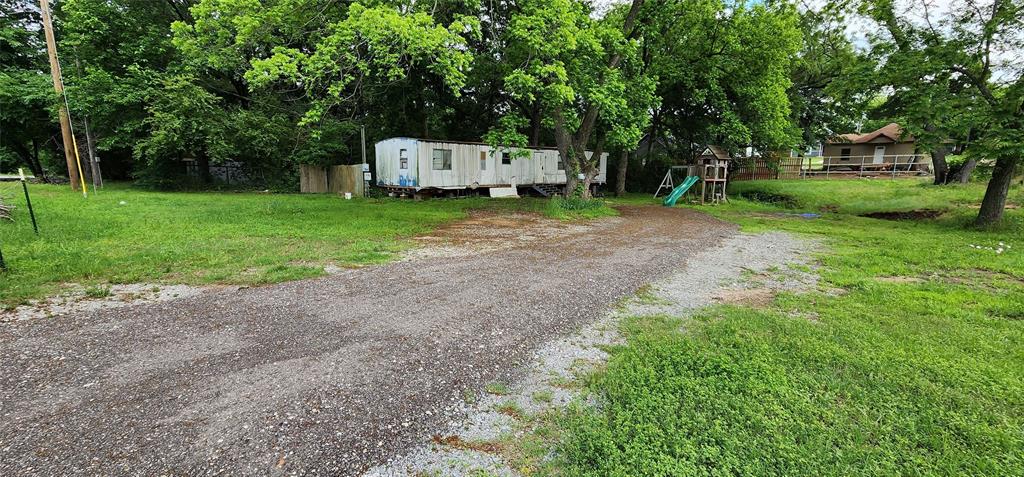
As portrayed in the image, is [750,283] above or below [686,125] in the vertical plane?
below

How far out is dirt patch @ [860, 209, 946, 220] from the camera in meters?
12.7

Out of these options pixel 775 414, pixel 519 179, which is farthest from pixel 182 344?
pixel 519 179

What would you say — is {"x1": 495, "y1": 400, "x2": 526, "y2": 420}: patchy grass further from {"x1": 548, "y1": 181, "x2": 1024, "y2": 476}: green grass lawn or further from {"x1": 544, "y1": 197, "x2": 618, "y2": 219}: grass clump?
{"x1": 544, "y1": 197, "x2": 618, "y2": 219}: grass clump

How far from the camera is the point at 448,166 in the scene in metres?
17.1

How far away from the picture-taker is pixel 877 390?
2764 millimetres

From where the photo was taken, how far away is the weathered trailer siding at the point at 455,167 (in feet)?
53.6

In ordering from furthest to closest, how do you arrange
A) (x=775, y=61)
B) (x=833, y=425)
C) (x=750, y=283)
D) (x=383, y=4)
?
(x=775, y=61)
(x=383, y=4)
(x=750, y=283)
(x=833, y=425)

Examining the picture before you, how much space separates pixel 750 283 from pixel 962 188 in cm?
1680

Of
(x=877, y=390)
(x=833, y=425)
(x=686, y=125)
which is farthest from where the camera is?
(x=686, y=125)

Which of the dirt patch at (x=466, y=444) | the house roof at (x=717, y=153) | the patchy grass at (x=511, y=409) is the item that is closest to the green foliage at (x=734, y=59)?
the house roof at (x=717, y=153)

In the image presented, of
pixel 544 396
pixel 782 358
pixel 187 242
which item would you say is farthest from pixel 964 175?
pixel 187 242

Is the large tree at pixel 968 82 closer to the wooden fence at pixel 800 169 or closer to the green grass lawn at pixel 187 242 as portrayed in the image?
the green grass lawn at pixel 187 242

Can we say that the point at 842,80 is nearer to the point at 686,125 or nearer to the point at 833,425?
the point at 686,125

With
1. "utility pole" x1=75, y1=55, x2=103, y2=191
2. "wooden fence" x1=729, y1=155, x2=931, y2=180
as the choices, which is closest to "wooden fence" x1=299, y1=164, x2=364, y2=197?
"utility pole" x1=75, y1=55, x2=103, y2=191
